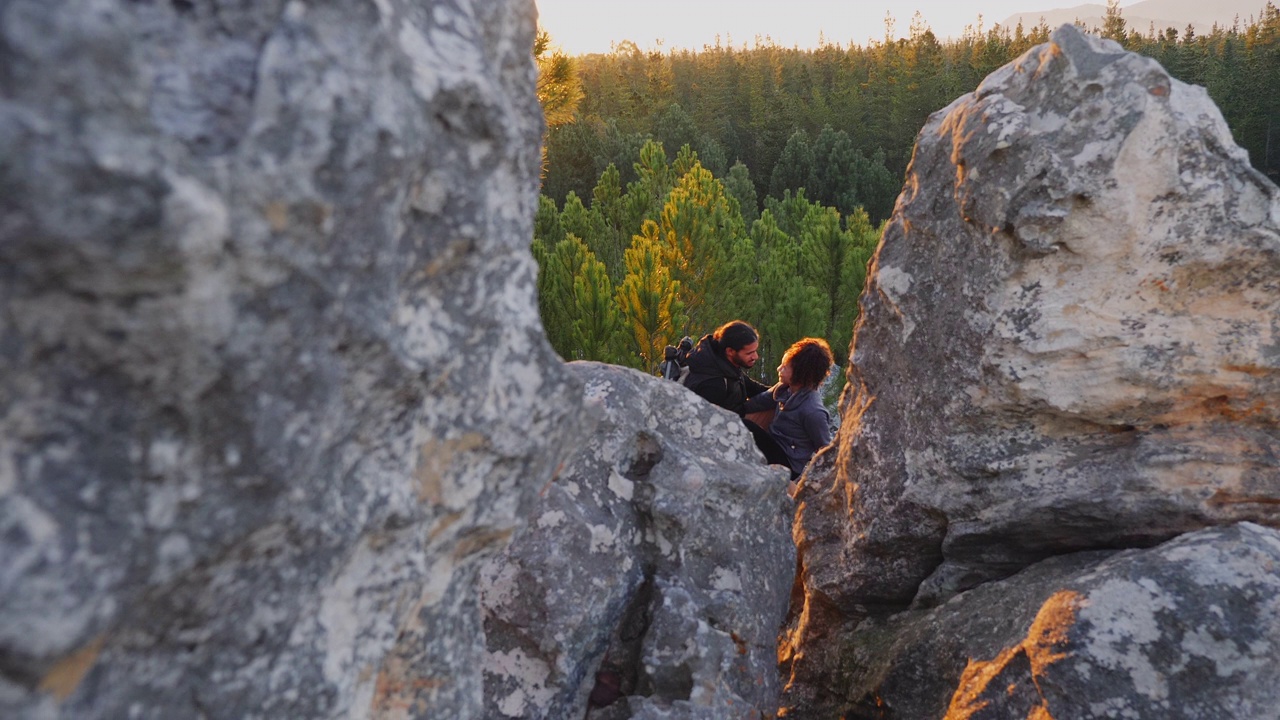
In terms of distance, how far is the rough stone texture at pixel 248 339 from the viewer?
101 centimetres

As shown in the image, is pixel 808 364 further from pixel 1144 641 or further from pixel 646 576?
pixel 1144 641

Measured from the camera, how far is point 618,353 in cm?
726

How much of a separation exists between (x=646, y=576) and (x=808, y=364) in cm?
180

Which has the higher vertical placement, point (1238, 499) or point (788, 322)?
point (1238, 499)

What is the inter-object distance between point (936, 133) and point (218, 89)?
7.65 ft

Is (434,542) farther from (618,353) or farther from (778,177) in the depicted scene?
(778,177)

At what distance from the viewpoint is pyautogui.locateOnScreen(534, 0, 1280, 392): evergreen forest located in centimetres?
792

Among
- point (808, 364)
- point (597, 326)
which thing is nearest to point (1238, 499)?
point (808, 364)

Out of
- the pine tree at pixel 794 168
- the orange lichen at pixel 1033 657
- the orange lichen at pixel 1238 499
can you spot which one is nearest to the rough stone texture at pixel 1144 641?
the orange lichen at pixel 1033 657

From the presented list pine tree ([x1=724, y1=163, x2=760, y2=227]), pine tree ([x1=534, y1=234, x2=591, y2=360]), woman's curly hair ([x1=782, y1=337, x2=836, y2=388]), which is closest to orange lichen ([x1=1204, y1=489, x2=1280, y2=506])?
woman's curly hair ([x1=782, y1=337, x2=836, y2=388])

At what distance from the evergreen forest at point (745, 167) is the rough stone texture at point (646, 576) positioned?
428cm

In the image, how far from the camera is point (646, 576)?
2521 millimetres

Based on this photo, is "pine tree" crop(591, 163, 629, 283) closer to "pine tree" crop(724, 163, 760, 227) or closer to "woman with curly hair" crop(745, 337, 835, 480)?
"pine tree" crop(724, 163, 760, 227)

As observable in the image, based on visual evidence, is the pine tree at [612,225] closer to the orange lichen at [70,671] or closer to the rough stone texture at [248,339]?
the rough stone texture at [248,339]
